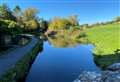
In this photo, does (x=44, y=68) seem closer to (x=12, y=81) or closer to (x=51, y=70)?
(x=51, y=70)

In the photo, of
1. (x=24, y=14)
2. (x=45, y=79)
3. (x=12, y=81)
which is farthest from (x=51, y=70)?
(x=24, y=14)

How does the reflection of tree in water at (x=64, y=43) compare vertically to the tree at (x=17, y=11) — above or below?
below

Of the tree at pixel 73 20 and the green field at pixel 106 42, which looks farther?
the tree at pixel 73 20

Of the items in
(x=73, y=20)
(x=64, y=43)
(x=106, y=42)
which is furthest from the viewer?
(x=73, y=20)

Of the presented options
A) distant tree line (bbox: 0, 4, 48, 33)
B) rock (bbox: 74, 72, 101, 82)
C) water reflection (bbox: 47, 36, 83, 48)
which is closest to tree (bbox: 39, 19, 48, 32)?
distant tree line (bbox: 0, 4, 48, 33)

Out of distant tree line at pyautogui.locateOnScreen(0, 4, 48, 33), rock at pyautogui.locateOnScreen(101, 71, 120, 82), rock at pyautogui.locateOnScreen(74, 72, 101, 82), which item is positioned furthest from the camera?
distant tree line at pyautogui.locateOnScreen(0, 4, 48, 33)

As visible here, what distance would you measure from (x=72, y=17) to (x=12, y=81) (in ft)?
367

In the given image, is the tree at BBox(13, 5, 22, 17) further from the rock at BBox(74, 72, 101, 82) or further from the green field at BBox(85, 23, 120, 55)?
the rock at BBox(74, 72, 101, 82)

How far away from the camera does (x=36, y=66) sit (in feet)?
93.2

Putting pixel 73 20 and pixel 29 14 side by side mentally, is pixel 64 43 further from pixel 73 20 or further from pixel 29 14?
pixel 73 20

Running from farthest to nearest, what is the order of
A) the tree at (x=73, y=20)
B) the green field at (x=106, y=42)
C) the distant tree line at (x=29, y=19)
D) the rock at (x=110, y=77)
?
the tree at (x=73, y=20) → the distant tree line at (x=29, y=19) → the green field at (x=106, y=42) → the rock at (x=110, y=77)

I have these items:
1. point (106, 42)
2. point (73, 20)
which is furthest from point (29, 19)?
point (106, 42)

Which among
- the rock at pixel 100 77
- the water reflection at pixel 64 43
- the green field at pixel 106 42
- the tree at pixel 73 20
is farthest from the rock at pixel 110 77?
the tree at pixel 73 20

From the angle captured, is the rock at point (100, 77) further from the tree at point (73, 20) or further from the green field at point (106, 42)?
the tree at point (73, 20)
